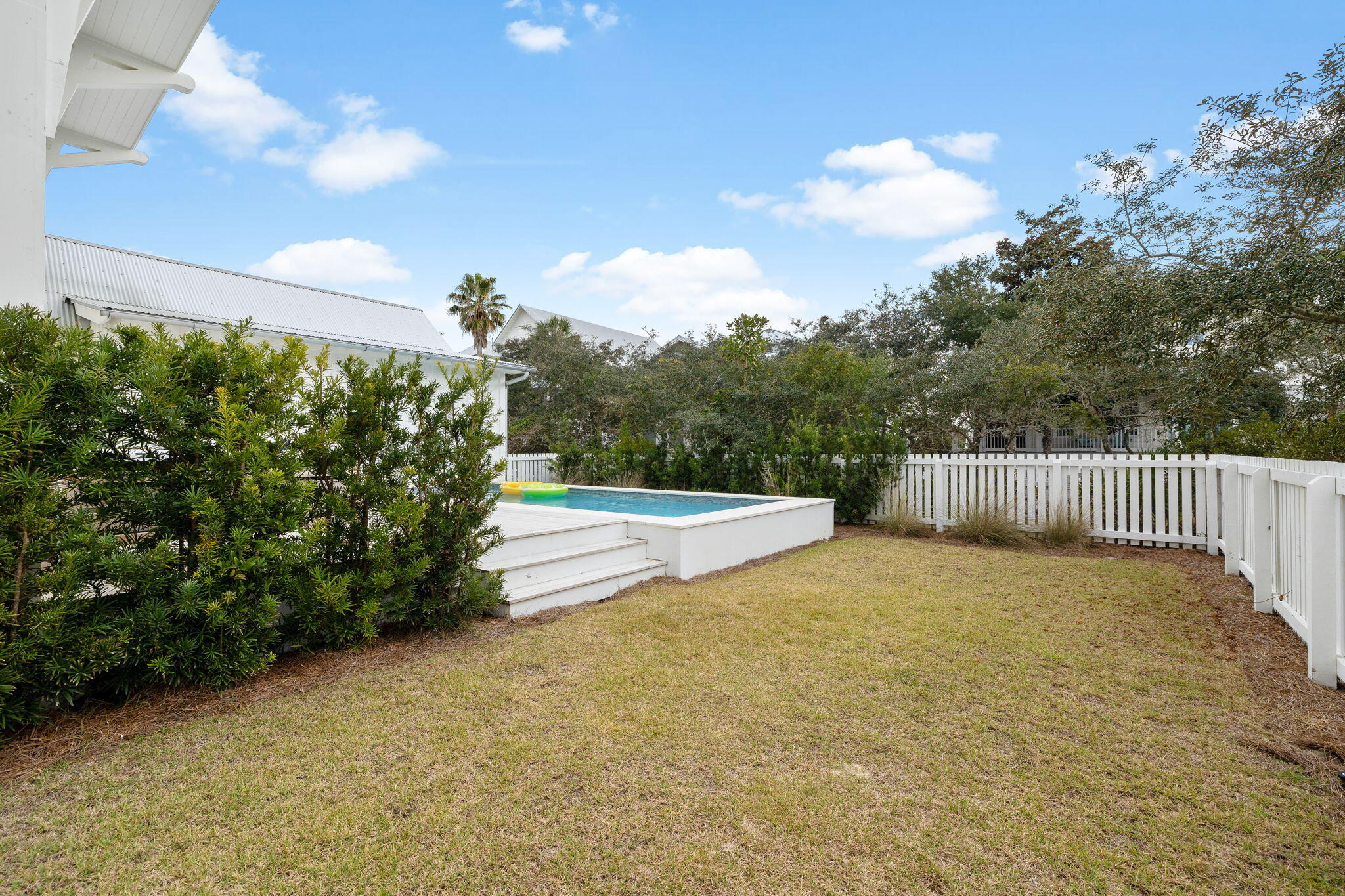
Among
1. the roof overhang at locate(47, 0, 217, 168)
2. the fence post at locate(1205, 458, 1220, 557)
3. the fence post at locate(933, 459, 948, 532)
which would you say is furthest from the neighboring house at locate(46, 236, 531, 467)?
the fence post at locate(1205, 458, 1220, 557)

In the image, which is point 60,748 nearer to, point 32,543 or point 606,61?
point 32,543

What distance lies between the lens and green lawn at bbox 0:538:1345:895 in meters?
1.68

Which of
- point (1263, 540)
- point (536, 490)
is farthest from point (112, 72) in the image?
point (1263, 540)

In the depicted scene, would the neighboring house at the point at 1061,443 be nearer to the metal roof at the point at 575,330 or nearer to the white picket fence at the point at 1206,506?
the white picket fence at the point at 1206,506

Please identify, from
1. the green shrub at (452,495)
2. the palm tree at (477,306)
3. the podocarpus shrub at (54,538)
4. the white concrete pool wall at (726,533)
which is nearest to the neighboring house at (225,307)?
the white concrete pool wall at (726,533)

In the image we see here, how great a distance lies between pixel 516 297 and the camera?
22.9m

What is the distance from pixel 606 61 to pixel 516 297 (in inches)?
561

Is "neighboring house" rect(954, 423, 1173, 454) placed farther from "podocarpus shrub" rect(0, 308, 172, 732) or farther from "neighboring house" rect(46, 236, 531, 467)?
"podocarpus shrub" rect(0, 308, 172, 732)

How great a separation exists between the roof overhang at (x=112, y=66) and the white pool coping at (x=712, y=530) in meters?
4.70

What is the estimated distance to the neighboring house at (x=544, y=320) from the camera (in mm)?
22672

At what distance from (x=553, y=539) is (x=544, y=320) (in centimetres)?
1879

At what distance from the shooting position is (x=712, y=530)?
5953mm

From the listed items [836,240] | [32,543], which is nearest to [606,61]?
[836,240]

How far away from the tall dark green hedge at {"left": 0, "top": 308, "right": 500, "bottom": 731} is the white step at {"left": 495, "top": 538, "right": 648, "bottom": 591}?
68cm
